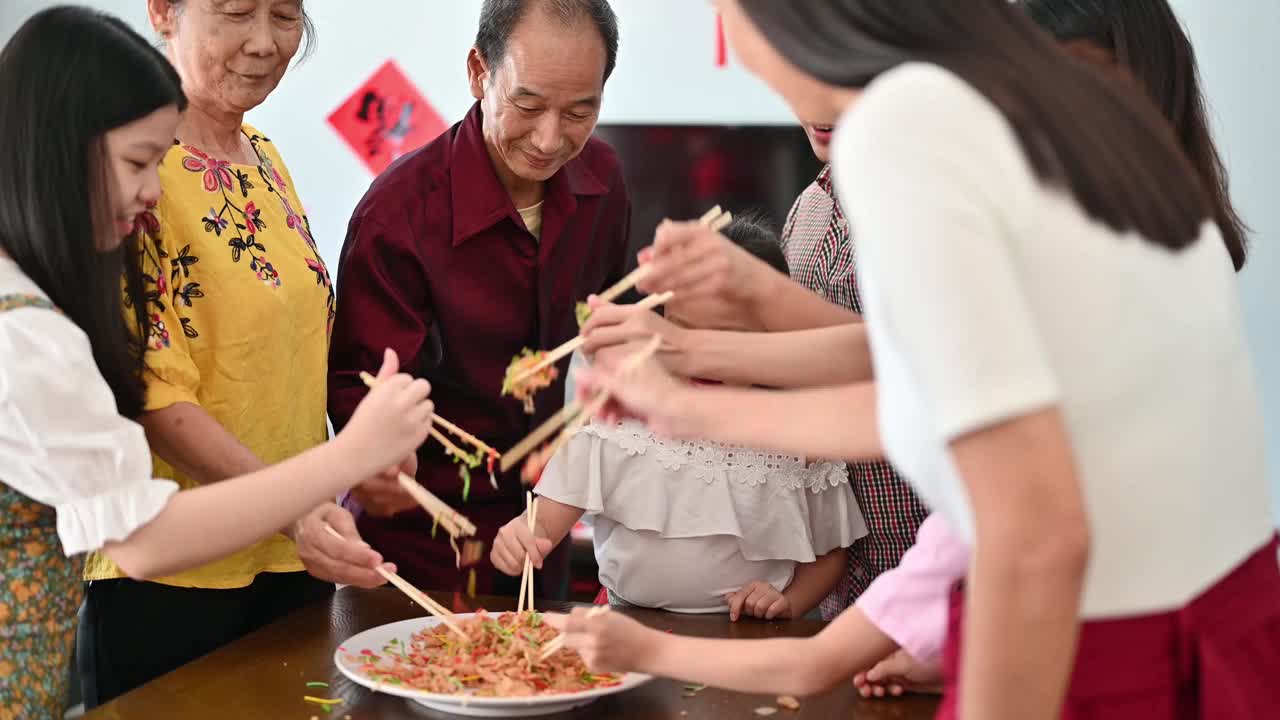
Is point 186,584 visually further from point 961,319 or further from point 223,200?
point 961,319

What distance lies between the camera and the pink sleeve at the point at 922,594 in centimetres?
121

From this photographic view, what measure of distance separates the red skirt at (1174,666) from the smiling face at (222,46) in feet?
4.80

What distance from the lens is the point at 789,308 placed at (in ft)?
5.81

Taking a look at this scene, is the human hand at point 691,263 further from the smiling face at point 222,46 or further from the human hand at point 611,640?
the smiling face at point 222,46

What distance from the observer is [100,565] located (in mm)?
1753

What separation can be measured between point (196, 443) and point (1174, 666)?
1.26 metres

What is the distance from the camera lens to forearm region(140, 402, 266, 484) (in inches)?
65.5

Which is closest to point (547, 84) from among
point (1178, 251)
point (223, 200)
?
point (223, 200)

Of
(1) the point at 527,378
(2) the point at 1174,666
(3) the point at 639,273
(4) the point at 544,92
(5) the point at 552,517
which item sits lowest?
(5) the point at 552,517

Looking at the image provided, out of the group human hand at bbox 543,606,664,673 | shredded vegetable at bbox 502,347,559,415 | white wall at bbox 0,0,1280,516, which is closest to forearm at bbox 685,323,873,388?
shredded vegetable at bbox 502,347,559,415

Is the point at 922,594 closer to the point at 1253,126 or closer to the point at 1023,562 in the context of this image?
the point at 1023,562

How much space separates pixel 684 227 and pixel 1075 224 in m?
0.78

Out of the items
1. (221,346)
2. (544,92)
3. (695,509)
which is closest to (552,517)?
(695,509)

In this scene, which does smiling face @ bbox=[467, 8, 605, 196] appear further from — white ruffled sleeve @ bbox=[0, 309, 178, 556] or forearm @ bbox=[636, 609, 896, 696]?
forearm @ bbox=[636, 609, 896, 696]
